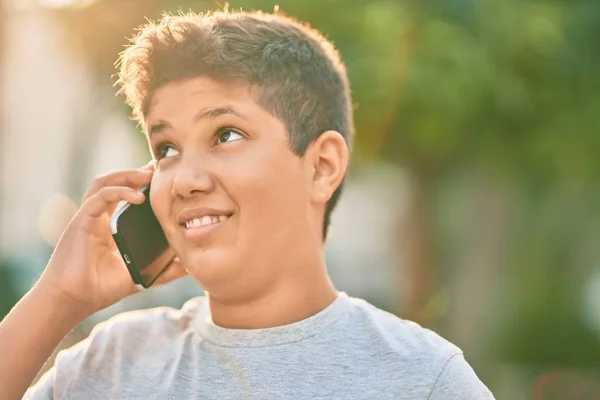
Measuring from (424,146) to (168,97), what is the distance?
5.45 meters

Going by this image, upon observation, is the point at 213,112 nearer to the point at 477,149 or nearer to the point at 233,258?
the point at 233,258

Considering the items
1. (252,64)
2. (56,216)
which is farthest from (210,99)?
(56,216)

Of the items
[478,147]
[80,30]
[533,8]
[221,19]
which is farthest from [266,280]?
[80,30]

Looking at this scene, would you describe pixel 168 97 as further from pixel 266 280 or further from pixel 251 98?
pixel 266 280

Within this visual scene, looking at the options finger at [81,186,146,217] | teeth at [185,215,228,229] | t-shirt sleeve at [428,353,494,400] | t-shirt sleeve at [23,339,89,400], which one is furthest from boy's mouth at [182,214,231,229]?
t-shirt sleeve at [428,353,494,400]

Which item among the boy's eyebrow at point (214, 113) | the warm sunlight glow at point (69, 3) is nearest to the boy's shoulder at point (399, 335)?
the boy's eyebrow at point (214, 113)

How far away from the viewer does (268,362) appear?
259 cm

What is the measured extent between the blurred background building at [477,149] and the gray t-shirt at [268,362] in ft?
7.57

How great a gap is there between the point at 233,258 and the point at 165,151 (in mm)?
367

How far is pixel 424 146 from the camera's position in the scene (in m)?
7.89

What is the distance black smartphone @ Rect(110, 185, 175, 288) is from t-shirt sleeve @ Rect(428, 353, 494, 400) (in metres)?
0.91

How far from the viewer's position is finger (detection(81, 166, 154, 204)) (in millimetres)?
2855

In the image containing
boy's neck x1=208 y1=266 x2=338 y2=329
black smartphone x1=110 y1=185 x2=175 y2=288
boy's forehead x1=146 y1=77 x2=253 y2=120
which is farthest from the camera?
black smartphone x1=110 y1=185 x2=175 y2=288

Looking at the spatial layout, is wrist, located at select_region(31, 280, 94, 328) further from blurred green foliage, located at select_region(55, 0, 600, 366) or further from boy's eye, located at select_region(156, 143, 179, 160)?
blurred green foliage, located at select_region(55, 0, 600, 366)
